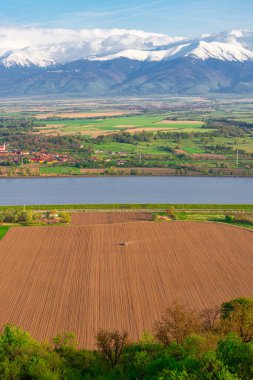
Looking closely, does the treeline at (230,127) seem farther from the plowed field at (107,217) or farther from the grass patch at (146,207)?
the plowed field at (107,217)

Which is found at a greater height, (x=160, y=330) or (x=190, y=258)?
(x=160, y=330)

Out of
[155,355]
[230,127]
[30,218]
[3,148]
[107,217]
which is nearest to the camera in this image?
[155,355]

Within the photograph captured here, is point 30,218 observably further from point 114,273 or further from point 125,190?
point 125,190

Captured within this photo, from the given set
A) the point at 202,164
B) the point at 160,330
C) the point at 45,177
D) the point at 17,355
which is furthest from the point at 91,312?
the point at 202,164

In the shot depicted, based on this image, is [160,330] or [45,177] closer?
[160,330]

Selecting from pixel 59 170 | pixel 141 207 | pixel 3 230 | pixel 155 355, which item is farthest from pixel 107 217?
pixel 59 170

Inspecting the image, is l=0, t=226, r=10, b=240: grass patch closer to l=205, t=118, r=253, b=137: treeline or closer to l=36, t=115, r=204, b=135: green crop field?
l=36, t=115, r=204, b=135: green crop field

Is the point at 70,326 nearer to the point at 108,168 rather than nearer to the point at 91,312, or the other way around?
the point at 91,312
